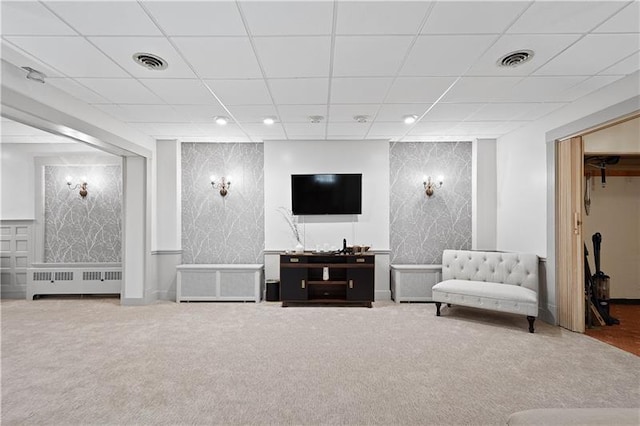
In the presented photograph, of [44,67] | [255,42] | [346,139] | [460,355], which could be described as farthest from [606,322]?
[44,67]

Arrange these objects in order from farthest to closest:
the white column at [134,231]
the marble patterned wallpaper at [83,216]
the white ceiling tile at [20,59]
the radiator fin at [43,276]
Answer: the marble patterned wallpaper at [83,216], the radiator fin at [43,276], the white column at [134,231], the white ceiling tile at [20,59]

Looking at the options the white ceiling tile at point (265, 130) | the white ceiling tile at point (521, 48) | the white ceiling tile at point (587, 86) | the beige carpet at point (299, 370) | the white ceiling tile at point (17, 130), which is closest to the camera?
the beige carpet at point (299, 370)

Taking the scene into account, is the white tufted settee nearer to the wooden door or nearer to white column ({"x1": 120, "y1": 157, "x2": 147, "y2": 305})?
the wooden door

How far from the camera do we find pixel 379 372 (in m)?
3.06

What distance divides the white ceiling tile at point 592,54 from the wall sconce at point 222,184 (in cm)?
494

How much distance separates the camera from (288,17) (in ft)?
8.00

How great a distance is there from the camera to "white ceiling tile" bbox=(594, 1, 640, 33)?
235 cm

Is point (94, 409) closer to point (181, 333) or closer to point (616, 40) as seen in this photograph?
point (181, 333)

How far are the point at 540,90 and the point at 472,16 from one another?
1990 mm

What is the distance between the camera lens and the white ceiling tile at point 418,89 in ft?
11.6

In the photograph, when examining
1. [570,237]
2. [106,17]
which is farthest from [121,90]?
[570,237]

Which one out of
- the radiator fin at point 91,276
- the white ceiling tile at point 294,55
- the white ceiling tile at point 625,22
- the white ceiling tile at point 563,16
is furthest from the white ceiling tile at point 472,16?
the radiator fin at point 91,276

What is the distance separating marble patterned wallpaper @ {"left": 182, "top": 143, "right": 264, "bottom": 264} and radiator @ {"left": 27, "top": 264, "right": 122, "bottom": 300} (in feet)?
4.92

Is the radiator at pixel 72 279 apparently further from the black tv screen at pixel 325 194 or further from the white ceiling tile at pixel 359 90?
the white ceiling tile at pixel 359 90
